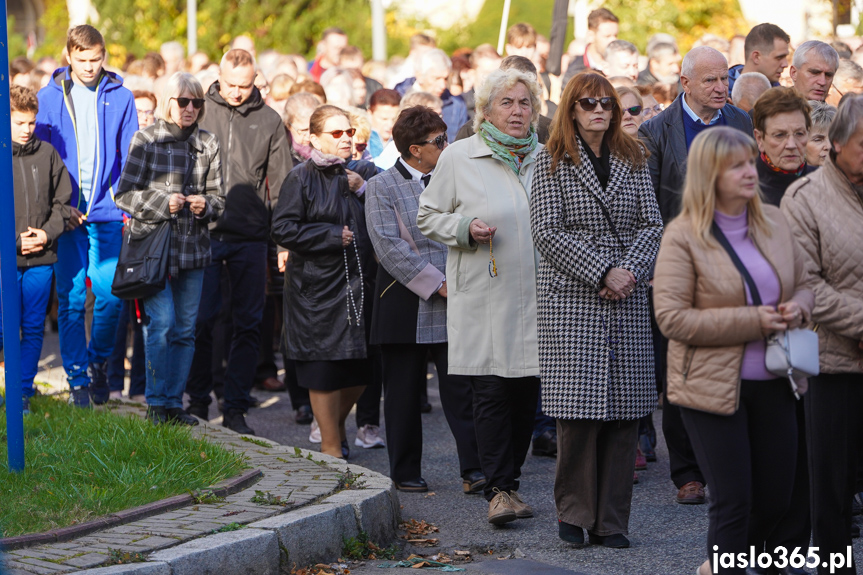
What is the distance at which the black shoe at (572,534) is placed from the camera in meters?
5.61

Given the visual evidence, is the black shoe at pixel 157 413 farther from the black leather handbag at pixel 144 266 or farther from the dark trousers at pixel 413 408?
the dark trousers at pixel 413 408

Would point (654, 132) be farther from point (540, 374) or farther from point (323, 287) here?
point (323, 287)

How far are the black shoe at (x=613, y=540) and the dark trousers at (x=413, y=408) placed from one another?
132 cm

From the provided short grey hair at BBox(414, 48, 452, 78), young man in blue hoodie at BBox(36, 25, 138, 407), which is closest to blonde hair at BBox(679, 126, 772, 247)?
young man in blue hoodie at BBox(36, 25, 138, 407)

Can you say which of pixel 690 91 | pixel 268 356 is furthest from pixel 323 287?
pixel 268 356

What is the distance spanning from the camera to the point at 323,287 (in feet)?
24.5

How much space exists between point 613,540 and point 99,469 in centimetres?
262

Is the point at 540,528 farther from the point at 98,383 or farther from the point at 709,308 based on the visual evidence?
the point at 98,383

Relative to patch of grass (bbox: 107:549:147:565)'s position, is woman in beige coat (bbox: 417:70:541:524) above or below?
above

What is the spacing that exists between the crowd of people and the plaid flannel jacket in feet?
0.05

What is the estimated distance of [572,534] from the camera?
5.62 metres

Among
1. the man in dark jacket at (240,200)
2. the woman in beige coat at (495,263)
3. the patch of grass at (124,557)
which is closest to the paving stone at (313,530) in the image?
the patch of grass at (124,557)

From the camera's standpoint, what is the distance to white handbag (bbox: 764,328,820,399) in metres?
4.27

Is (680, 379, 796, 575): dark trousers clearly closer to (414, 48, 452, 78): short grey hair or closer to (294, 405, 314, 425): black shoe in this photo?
(294, 405, 314, 425): black shoe
